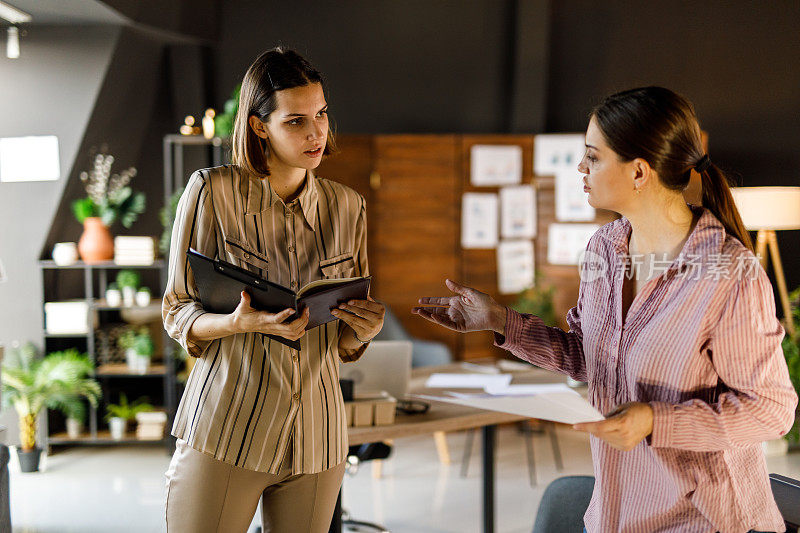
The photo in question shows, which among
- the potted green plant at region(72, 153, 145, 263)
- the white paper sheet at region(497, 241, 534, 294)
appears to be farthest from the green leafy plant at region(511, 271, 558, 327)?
the potted green plant at region(72, 153, 145, 263)

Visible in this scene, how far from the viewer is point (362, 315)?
6.02 feet

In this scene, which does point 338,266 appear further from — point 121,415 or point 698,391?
point 121,415

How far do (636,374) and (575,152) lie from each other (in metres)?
5.21

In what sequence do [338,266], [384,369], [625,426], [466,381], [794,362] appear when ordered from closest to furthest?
[625,426], [338,266], [384,369], [466,381], [794,362]

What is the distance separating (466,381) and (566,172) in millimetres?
3325

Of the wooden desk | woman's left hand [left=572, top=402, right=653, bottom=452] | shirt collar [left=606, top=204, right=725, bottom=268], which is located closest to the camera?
woman's left hand [left=572, top=402, right=653, bottom=452]

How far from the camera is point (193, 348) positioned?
1809 millimetres

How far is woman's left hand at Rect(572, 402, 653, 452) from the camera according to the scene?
1.38 metres

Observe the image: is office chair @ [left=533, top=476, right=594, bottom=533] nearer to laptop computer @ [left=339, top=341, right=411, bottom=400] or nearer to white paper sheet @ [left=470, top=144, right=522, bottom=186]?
laptop computer @ [left=339, top=341, right=411, bottom=400]

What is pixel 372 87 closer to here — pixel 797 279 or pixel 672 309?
pixel 797 279

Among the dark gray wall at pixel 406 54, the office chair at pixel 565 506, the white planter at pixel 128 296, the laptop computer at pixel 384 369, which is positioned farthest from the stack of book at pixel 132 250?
the office chair at pixel 565 506

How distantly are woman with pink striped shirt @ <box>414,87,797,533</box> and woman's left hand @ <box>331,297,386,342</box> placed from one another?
1.62ft

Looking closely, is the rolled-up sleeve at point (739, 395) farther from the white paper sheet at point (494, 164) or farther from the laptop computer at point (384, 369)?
the white paper sheet at point (494, 164)

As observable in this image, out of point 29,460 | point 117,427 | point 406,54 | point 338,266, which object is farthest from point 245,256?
point 406,54
